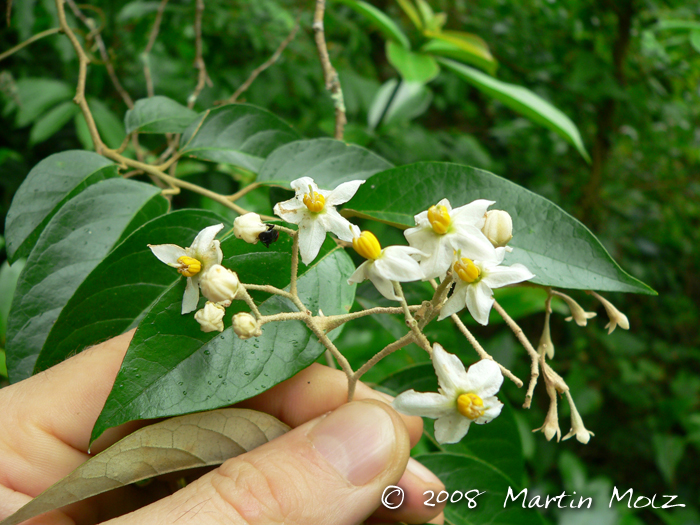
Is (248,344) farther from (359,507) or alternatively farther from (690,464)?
(690,464)

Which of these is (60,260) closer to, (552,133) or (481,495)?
(481,495)

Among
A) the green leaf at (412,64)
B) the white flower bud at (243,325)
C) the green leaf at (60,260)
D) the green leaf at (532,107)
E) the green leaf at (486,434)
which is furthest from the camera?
the green leaf at (412,64)

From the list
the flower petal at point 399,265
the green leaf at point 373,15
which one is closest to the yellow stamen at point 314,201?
the flower petal at point 399,265

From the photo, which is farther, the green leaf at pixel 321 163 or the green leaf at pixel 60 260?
the green leaf at pixel 321 163

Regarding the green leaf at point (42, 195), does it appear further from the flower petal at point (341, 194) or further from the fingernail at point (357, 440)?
the fingernail at point (357, 440)

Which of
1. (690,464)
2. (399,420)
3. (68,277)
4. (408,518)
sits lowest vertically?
(690,464)

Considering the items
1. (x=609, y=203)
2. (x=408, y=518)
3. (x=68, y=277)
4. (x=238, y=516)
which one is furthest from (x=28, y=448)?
(x=609, y=203)

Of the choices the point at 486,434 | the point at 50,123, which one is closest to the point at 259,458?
the point at 486,434
